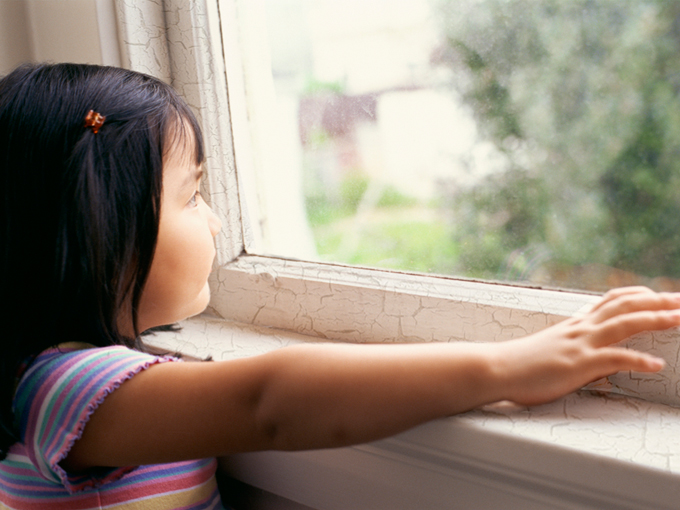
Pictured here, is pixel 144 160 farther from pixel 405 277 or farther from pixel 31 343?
pixel 405 277

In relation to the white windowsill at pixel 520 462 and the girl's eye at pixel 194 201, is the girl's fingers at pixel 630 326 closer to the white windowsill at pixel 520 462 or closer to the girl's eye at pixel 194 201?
the white windowsill at pixel 520 462

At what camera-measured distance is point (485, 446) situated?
508 millimetres

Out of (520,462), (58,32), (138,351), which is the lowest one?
(520,462)

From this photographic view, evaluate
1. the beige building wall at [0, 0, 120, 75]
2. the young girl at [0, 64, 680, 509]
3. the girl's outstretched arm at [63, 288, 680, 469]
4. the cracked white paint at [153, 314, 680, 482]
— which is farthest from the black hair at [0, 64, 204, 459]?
the cracked white paint at [153, 314, 680, 482]

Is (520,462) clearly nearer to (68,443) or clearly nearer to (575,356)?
(575,356)

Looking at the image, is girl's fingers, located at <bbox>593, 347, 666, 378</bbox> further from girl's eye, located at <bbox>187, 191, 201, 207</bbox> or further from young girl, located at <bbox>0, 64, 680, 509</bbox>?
girl's eye, located at <bbox>187, 191, 201, 207</bbox>

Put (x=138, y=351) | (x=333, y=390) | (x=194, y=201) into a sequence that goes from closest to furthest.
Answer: (x=333, y=390) → (x=138, y=351) → (x=194, y=201)

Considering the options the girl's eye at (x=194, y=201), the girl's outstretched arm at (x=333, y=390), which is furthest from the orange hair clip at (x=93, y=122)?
the girl's outstretched arm at (x=333, y=390)

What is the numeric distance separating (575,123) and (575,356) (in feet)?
0.86

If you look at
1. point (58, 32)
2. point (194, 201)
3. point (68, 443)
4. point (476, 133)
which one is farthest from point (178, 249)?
point (58, 32)

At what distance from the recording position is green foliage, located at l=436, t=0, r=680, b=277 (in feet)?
1.82

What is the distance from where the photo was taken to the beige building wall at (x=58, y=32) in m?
0.81

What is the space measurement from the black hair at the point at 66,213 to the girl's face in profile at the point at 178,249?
2 centimetres

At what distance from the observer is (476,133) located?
66 centimetres
